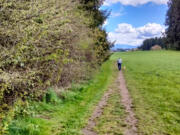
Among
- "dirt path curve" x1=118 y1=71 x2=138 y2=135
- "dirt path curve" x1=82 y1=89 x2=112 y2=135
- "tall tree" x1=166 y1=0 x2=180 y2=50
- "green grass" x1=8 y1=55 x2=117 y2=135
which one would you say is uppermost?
"tall tree" x1=166 y1=0 x2=180 y2=50

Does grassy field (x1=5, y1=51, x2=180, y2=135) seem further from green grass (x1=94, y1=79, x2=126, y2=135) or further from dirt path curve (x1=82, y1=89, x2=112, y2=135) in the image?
dirt path curve (x1=82, y1=89, x2=112, y2=135)

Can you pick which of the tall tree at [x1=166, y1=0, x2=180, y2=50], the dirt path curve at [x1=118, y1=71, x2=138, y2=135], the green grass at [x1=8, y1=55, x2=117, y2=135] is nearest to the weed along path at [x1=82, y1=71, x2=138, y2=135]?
the dirt path curve at [x1=118, y1=71, x2=138, y2=135]

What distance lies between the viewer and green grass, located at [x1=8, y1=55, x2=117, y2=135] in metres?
3.84

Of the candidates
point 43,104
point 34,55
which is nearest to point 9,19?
point 34,55

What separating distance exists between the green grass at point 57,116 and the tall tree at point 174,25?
74.6ft

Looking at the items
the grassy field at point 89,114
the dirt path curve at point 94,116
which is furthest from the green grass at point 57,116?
the dirt path curve at point 94,116

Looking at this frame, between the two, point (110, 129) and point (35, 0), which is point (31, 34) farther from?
point (110, 129)

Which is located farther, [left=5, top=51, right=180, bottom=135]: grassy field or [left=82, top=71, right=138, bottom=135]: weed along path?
[left=82, top=71, right=138, bottom=135]: weed along path

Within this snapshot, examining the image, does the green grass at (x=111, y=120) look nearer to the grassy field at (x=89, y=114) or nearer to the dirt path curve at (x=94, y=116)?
the grassy field at (x=89, y=114)

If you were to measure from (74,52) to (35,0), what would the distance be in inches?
141

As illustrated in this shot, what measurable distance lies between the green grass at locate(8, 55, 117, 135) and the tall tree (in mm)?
22753

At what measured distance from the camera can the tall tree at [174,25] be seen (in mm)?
24747

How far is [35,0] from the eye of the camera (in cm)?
419

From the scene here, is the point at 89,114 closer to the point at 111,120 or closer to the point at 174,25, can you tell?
the point at 111,120
